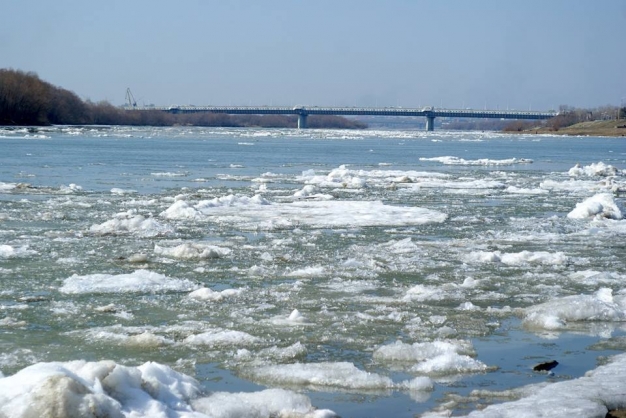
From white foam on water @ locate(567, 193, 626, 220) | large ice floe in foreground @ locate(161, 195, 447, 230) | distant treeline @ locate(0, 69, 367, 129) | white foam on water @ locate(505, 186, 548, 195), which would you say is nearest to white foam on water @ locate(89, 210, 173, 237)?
large ice floe in foreground @ locate(161, 195, 447, 230)

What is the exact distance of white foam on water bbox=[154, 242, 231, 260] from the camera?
1134 cm

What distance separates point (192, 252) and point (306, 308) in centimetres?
326

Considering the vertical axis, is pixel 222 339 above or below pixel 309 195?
above

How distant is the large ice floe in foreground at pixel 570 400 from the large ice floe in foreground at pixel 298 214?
29.0ft

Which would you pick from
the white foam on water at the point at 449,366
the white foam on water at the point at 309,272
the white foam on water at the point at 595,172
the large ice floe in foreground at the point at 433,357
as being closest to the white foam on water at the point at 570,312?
the large ice floe in foreground at the point at 433,357

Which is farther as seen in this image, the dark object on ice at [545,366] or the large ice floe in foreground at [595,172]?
the large ice floe in foreground at [595,172]

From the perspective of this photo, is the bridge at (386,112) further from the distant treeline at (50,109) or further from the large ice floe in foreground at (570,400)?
the large ice floe in foreground at (570,400)

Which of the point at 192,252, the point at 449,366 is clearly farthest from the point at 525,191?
the point at 449,366

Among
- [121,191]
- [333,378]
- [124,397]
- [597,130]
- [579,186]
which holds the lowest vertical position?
[597,130]

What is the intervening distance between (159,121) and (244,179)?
432ft

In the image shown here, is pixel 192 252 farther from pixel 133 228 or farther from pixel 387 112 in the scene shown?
pixel 387 112

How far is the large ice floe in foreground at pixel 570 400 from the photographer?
5.50 metres

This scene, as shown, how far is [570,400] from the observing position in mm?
5781

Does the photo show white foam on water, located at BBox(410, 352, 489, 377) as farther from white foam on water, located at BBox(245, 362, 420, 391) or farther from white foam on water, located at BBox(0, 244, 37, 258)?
white foam on water, located at BBox(0, 244, 37, 258)
